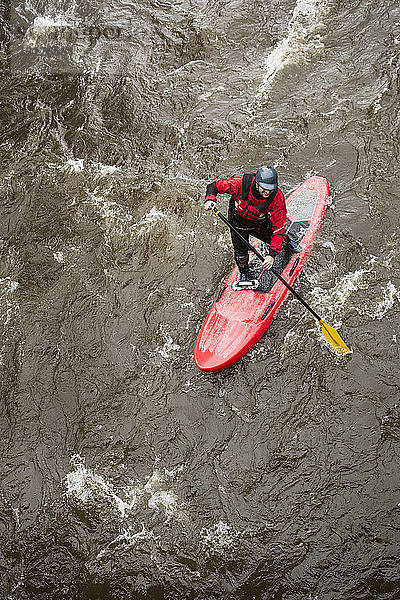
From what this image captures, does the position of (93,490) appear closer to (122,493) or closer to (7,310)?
(122,493)

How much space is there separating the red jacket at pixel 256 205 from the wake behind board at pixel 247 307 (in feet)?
2.76

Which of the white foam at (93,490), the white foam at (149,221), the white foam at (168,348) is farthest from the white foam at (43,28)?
the white foam at (93,490)

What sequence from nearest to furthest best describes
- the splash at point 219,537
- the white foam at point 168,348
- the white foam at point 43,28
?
the splash at point 219,537 < the white foam at point 168,348 < the white foam at point 43,28

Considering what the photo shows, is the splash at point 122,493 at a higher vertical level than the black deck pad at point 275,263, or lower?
lower

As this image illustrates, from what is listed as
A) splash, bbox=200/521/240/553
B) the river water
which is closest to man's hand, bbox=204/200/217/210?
the river water

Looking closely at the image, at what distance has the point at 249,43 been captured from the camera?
9125mm

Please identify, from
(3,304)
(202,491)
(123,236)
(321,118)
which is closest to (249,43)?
(321,118)

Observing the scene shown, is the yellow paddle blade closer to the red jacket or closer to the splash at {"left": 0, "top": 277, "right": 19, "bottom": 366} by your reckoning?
the red jacket

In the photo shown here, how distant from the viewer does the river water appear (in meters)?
5.44

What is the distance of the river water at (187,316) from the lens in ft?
17.9

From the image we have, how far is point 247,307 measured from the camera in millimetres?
6297

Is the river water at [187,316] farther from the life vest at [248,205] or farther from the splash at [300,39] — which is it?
the life vest at [248,205]

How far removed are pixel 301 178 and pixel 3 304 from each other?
4325 millimetres

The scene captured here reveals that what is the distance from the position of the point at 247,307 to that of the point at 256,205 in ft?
4.16
